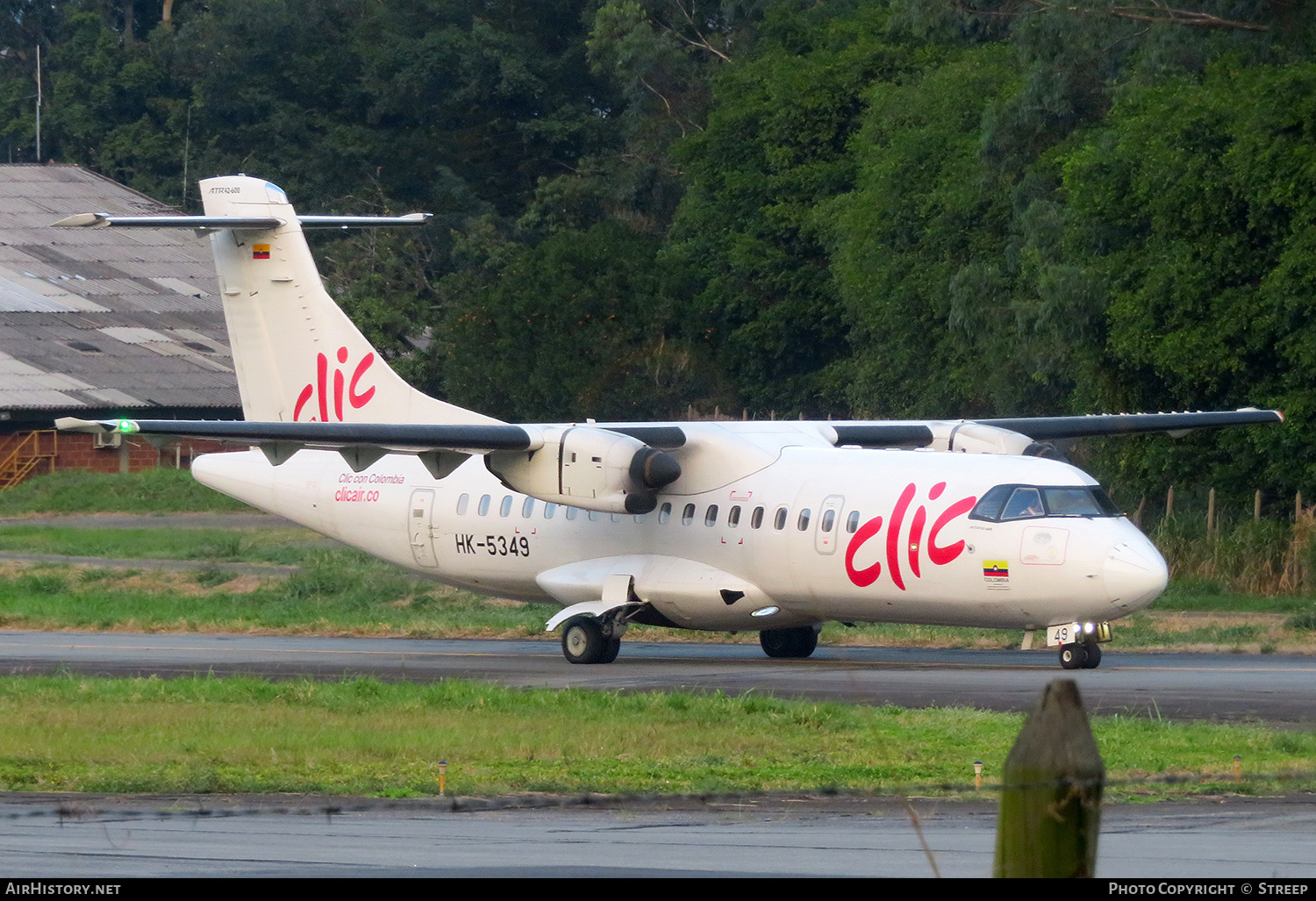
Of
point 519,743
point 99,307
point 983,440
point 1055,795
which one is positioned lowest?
point 519,743

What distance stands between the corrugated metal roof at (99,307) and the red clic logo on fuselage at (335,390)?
3071 centimetres

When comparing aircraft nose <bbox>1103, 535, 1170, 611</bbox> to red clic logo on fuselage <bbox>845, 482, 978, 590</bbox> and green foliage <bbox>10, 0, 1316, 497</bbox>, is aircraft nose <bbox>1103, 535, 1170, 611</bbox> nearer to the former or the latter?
red clic logo on fuselage <bbox>845, 482, 978, 590</bbox>

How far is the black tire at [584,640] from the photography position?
22.6 meters

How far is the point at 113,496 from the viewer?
49062 mm

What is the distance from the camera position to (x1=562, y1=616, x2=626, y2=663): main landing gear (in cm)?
2258

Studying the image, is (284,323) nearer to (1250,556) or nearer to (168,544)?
(168,544)

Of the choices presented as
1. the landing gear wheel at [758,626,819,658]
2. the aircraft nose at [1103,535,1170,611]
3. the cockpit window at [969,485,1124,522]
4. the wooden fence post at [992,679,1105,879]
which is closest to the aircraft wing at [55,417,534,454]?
the landing gear wheel at [758,626,819,658]

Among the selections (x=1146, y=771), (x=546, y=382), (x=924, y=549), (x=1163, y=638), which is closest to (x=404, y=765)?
(x=1146, y=771)

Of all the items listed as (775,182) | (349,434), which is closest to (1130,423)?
(349,434)

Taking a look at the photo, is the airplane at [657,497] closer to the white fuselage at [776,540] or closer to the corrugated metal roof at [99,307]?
the white fuselage at [776,540]

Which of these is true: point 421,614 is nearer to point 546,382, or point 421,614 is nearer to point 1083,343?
point 1083,343

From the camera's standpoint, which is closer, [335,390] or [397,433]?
[397,433]

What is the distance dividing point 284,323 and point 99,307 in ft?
127

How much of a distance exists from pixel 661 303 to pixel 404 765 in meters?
45.2
